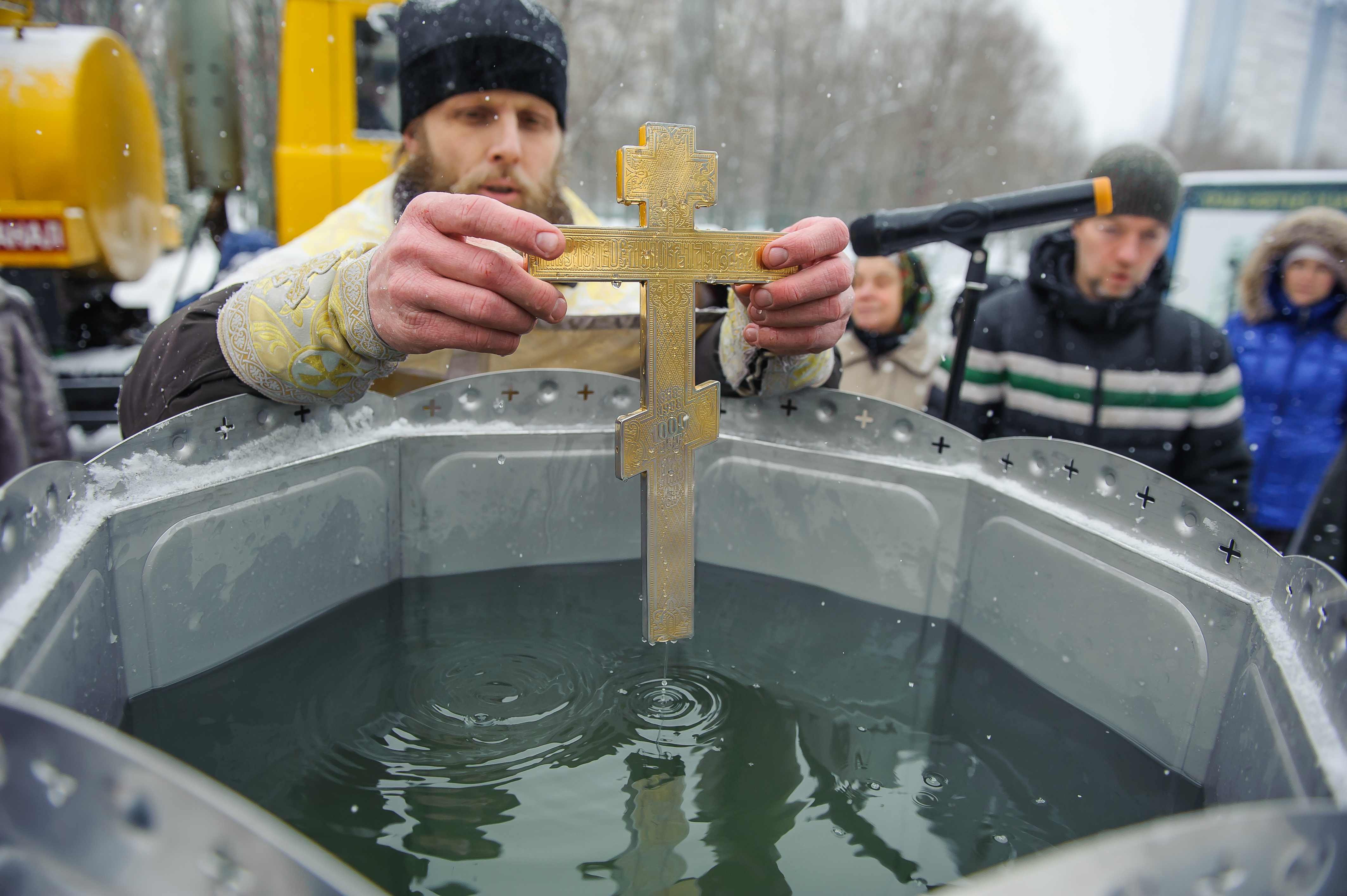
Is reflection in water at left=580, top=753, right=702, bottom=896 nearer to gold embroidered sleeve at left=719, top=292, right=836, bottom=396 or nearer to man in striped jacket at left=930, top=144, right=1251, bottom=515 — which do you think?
gold embroidered sleeve at left=719, top=292, right=836, bottom=396

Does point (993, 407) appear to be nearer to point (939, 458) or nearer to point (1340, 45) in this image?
point (939, 458)

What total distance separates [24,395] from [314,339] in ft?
9.04

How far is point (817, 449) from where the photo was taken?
1171 millimetres

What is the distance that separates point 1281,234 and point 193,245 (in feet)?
16.8

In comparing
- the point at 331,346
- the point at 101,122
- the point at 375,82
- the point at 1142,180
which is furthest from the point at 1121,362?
the point at 101,122

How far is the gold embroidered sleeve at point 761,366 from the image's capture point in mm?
1217

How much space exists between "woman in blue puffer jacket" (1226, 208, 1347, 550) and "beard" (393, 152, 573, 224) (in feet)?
9.36

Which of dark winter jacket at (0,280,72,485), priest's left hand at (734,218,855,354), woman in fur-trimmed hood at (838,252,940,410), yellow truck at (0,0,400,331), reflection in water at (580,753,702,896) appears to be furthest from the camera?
yellow truck at (0,0,400,331)

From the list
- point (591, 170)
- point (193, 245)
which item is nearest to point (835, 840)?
point (591, 170)

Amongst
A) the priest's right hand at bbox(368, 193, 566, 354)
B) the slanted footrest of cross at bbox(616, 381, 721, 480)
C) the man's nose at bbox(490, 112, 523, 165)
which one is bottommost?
the slanted footrest of cross at bbox(616, 381, 721, 480)

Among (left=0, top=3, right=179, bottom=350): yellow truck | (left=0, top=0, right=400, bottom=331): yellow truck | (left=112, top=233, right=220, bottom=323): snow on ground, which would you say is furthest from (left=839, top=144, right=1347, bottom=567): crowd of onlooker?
(left=112, top=233, right=220, bottom=323): snow on ground

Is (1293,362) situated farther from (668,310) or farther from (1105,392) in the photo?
(668,310)

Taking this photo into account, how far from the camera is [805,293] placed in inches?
40.1

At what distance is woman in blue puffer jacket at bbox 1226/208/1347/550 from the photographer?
3.17 metres
